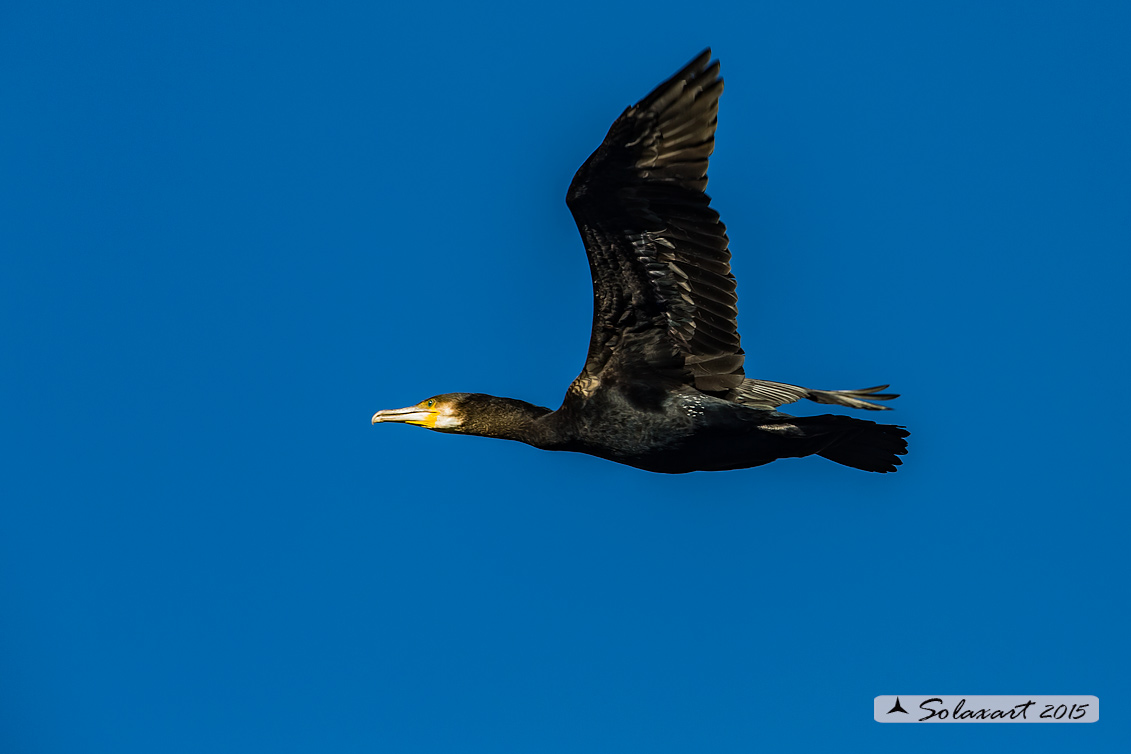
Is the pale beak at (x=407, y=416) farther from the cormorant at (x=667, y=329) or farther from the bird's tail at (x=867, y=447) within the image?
the bird's tail at (x=867, y=447)

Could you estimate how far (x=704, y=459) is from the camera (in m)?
12.0

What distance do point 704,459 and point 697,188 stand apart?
2.30 metres

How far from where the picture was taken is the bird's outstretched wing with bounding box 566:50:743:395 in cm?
1115

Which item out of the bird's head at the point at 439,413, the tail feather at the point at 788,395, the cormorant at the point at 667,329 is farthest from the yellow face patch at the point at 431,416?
the tail feather at the point at 788,395

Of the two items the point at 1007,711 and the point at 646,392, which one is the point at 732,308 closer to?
the point at 646,392

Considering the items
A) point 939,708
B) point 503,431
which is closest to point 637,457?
point 503,431

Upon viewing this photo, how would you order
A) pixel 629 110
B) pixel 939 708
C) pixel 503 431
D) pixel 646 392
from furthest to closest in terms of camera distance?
1. pixel 939 708
2. pixel 503 431
3. pixel 646 392
4. pixel 629 110

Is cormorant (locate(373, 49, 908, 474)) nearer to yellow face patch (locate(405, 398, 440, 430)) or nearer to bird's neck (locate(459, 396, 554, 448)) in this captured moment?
bird's neck (locate(459, 396, 554, 448))

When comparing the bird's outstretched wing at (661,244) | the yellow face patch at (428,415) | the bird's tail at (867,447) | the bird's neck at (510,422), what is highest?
the bird's outstretched wing at (661,244)

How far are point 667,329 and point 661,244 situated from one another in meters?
0.77

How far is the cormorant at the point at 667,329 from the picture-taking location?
1120cm

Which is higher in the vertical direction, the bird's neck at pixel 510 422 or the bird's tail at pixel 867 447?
the bird's neck at pixel 510 422

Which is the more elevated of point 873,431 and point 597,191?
point 597,191

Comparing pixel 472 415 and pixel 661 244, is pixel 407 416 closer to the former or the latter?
pixel 472 415
